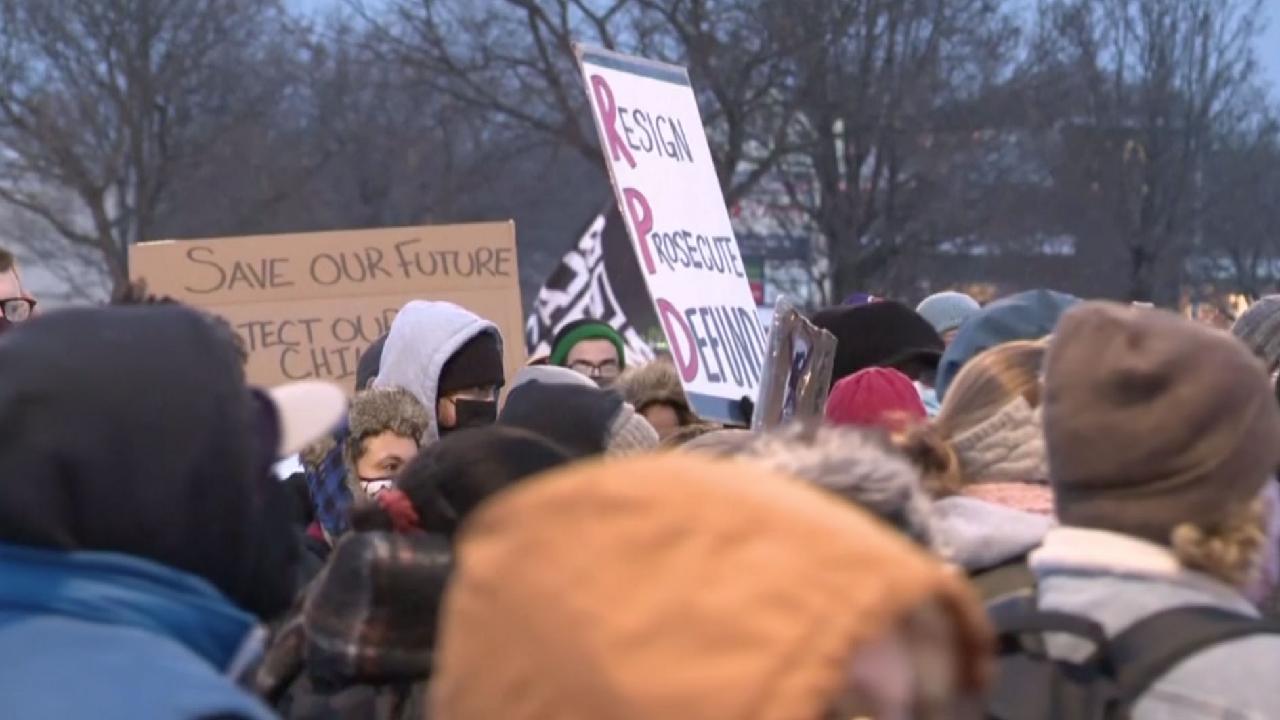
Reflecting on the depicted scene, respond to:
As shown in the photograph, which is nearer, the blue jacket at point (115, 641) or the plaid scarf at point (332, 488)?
the blue jacket at point (115, 641)

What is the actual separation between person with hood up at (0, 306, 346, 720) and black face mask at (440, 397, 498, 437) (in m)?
2.87

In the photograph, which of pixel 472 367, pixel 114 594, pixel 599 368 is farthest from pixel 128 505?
pixel 599 368

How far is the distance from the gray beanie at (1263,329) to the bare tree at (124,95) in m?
23.1

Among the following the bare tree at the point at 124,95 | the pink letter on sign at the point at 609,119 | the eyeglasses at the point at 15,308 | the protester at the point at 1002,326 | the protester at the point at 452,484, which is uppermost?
the bare tree at the point at 124,95

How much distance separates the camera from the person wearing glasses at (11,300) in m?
5.05

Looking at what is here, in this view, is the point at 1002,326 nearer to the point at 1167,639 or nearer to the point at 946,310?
the point at 1167,639

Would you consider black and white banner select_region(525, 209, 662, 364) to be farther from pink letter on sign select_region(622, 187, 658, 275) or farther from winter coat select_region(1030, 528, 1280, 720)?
winter coat select_region(1030, 528, 1280, 720)

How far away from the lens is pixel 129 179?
2772cm

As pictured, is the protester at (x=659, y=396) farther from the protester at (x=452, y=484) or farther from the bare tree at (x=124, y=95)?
the bare tree at (x=124, y=95)

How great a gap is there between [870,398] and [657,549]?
252 centimetres

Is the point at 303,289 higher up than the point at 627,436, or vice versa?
the point at 303,289

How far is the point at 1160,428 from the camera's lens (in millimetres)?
2256

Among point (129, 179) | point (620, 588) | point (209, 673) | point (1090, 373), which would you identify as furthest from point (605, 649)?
point (129, 179)

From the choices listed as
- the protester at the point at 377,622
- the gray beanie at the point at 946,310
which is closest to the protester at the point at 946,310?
the gray beanie at the point at 946,310
